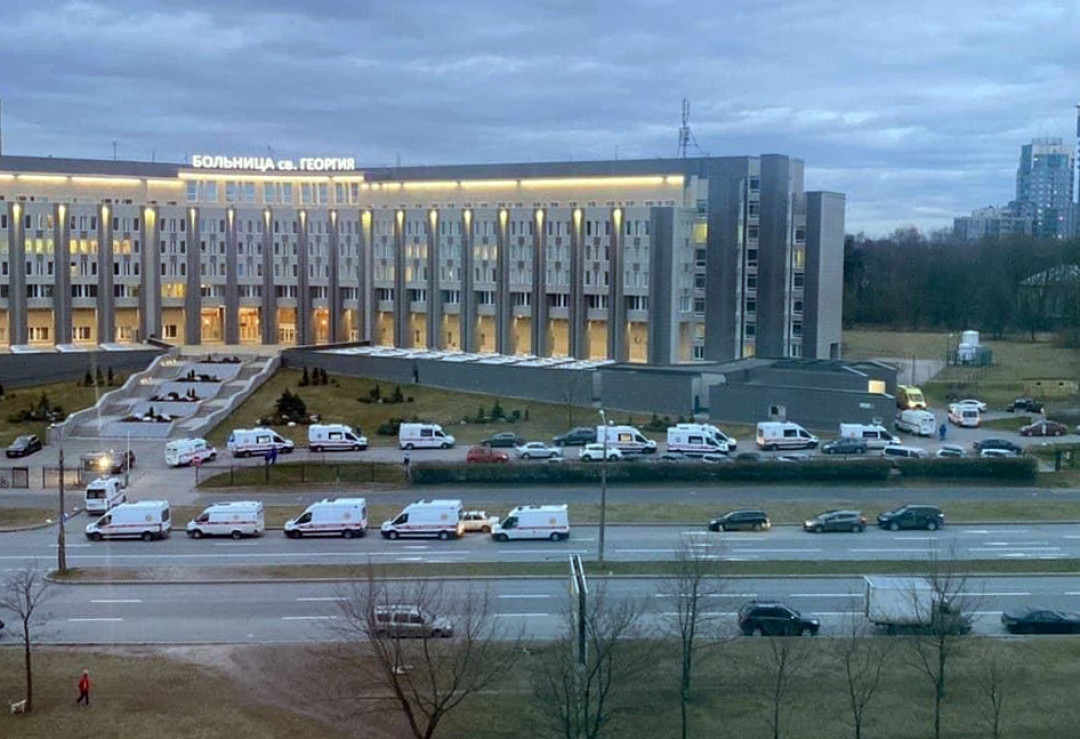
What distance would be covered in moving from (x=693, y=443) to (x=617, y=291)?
27743mm

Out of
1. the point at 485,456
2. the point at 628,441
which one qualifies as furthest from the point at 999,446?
the point at 485,456

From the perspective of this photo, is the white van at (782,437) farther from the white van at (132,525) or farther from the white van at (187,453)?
the white van at (132,525)

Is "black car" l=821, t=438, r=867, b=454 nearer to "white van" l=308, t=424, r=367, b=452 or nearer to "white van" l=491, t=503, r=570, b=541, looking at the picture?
"white van" l=491, t=503, r=570, b=541

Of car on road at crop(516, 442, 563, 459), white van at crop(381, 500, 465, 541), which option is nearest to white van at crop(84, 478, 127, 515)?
white van at crop(381, 500, 465, 541)

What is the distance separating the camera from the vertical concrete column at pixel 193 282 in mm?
89562

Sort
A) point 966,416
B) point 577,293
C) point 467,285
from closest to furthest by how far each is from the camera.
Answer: point 966,416, point 577,293, point 467,285

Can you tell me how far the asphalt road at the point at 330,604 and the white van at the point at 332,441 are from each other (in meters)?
22.1

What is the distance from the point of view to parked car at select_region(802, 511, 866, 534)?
131 feet

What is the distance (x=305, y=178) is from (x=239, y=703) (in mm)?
76271

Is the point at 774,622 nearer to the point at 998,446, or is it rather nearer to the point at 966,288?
the point at 998,446

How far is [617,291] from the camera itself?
8012cm

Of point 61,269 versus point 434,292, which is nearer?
point 61,269

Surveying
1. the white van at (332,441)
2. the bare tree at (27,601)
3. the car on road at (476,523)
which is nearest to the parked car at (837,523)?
the car on road at (476,523)

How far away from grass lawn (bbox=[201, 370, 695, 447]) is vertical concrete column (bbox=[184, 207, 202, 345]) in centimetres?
1864
